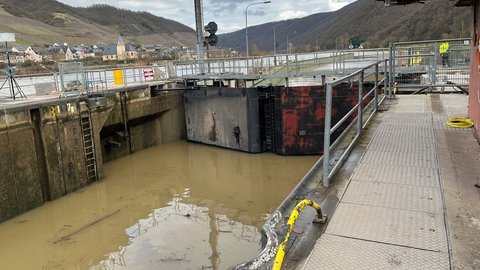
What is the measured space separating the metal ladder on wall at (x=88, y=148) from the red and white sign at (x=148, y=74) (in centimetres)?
816

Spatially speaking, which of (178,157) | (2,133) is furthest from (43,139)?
(178,157)

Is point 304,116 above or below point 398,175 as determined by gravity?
below

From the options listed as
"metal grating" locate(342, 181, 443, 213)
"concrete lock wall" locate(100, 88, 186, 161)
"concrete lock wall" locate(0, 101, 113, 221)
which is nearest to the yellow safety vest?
"concrete lock wall" locate(100, 88, 186, 161)

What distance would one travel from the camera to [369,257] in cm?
327

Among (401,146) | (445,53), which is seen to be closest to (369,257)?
(401,146)

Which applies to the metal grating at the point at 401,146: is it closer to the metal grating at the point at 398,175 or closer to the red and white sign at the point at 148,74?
the metal grating at the point at 398,175

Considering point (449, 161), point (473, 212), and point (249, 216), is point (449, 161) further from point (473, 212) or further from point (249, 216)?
point (249, 216)

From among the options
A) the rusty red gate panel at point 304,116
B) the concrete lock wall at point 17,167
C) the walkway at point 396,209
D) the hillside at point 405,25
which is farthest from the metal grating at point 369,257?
the hillside at point 405,25

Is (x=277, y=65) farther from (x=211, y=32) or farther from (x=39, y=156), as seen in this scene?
(x=39, y=156)

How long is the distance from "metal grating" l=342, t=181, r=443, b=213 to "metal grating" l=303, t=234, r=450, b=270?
2.87ft

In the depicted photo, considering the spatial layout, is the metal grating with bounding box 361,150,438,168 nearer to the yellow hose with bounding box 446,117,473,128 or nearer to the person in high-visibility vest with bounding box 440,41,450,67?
the yellow hose with bounding box 446,117,473,128

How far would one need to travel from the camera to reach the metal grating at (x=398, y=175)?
4.83 metres

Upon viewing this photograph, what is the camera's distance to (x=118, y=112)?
55.3 feet

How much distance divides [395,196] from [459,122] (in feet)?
13.3
